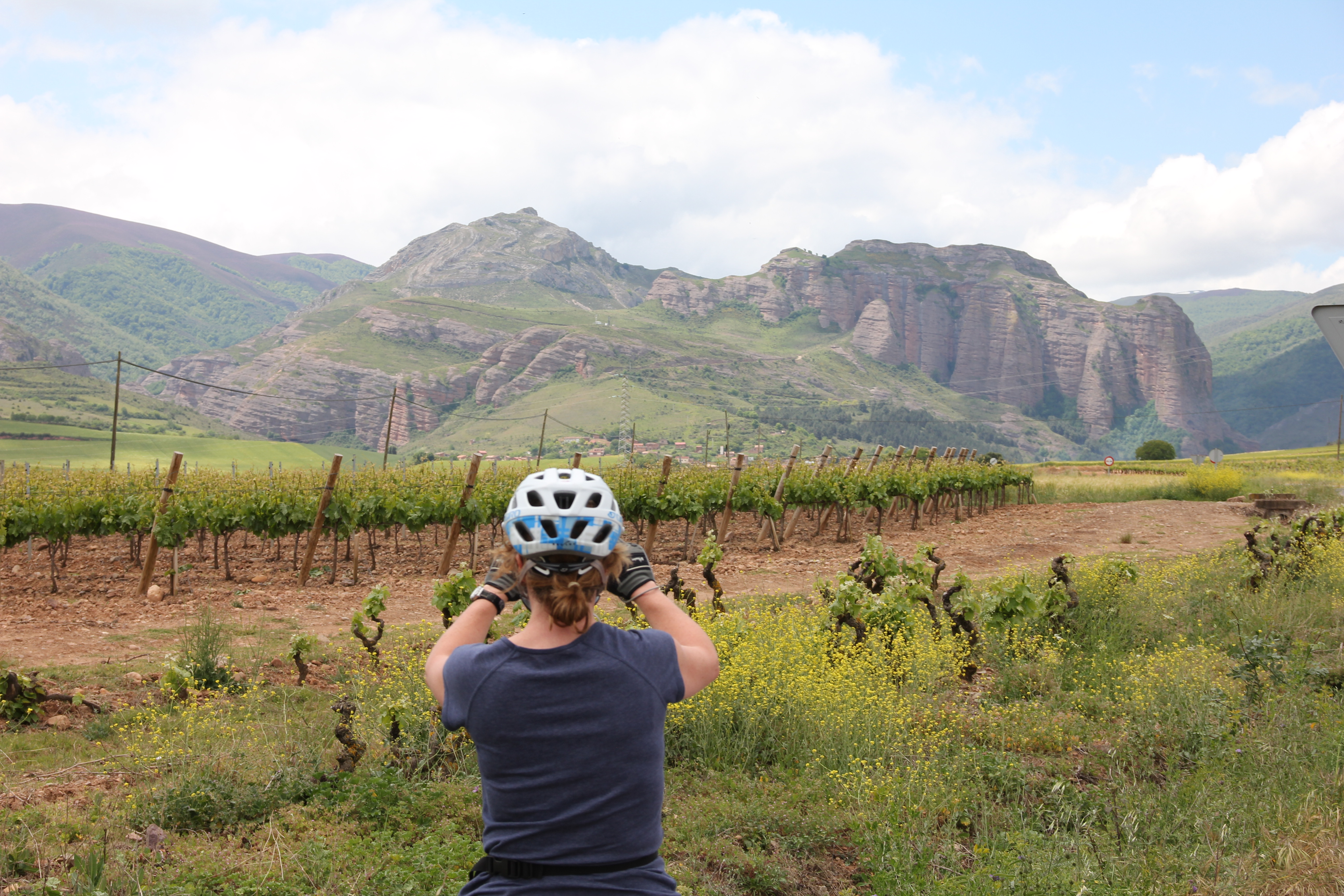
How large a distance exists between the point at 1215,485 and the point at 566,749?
113ft

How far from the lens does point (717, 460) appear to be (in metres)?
27.4

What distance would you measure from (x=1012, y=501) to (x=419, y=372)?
126537 mm

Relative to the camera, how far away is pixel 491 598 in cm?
216

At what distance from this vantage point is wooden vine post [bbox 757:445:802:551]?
17.3m

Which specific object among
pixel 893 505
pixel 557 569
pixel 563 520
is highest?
pixel 563 520

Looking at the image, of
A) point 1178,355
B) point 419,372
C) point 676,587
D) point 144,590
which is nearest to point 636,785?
point 676,587

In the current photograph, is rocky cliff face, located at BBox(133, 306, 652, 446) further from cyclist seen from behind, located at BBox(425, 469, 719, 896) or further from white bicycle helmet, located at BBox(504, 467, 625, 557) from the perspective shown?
cyclist seen from behind, located at BBox(425, 469, 719, 896)

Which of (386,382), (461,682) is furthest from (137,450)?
(461,682)

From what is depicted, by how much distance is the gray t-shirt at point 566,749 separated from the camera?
6.21 feet

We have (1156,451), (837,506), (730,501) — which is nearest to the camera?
(730,501)

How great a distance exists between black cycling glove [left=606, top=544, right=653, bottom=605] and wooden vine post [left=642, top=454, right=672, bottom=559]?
44.2 ft

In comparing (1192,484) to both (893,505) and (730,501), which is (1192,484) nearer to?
(893,505)

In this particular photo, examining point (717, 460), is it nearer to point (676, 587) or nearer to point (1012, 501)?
point (1012, 501)

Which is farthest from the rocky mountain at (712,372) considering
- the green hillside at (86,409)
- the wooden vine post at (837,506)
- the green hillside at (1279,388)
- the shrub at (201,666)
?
the shrub at (201,666)
